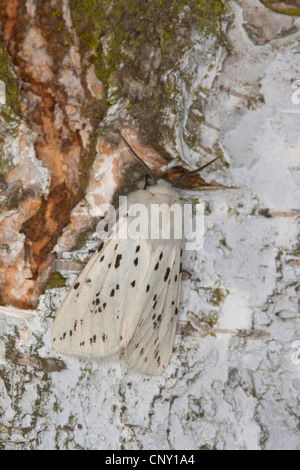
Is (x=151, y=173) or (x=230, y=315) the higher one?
(x=151, y=173)

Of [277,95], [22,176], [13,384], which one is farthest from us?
[13,384]

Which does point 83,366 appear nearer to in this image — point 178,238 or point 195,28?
point 178,238

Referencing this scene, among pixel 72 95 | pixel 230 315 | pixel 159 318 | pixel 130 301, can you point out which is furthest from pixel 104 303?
pixel 72 95

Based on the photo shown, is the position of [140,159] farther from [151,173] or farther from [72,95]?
[72,95]

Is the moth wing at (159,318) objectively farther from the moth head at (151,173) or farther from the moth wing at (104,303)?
the moth head at (151,173)

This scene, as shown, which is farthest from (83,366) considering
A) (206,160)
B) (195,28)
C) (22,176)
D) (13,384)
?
(195,28)

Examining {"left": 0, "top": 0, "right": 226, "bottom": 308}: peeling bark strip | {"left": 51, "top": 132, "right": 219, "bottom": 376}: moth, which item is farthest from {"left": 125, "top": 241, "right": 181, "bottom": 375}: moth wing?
{"left": 0, "top": 0, "right": 226, "bottom": 308}: peeling bark strip

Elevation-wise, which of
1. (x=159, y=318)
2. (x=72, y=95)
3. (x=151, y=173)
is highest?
(x=72, y=95)
